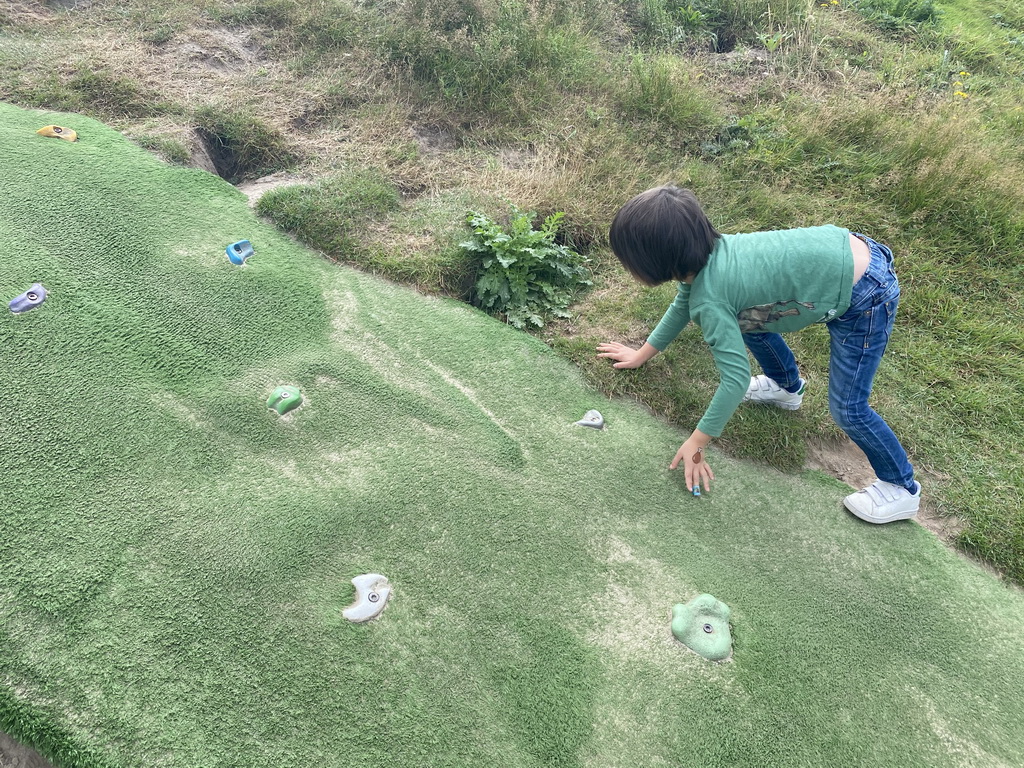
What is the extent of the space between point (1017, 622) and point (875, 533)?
1.81ft

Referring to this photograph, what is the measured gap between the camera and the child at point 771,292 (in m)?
2.12

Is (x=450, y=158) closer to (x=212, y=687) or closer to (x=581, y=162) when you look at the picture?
(x=581, y=162)

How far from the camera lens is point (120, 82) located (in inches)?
164

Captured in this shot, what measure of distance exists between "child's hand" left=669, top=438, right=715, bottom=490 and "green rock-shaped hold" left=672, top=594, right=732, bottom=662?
49cm

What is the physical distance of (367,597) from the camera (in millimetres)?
2053

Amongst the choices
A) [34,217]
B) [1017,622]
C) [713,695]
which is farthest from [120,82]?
[1017,622]

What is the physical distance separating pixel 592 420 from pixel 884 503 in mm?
1286

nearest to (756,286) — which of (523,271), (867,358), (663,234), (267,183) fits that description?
(663,234)

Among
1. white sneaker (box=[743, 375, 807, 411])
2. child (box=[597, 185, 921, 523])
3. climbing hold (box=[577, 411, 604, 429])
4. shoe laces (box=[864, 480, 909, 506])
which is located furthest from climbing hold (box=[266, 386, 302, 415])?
shoe laces (box=[864, 480, 909, 506])

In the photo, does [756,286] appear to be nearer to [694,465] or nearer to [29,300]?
[694,465]

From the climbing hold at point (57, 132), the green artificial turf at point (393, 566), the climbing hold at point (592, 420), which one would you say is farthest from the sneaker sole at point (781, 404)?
the climbing hold at point (57, 132)

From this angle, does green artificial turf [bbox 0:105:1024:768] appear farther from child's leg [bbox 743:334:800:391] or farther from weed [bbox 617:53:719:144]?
weed [bbox 617:53:719:144]

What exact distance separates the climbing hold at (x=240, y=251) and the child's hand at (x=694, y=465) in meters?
2.41

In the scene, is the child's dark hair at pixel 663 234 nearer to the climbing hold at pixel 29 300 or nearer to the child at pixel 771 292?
the child at pixel 771 292
